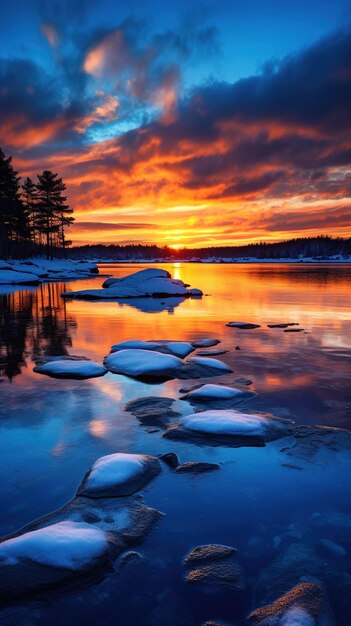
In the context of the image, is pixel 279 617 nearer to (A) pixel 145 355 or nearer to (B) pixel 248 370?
(B) pixel 248 370

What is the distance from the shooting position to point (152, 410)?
5555 millimetres

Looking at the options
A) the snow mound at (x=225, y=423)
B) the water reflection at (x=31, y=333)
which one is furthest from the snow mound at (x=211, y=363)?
the water reflection at (x=31, y=333)

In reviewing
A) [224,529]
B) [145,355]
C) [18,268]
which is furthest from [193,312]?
[18,268]

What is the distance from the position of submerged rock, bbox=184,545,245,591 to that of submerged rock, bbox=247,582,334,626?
0.72ft

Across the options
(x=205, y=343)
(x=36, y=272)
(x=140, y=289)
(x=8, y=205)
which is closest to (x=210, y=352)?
(x=205, y=343)

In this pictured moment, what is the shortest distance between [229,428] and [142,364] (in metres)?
3.28

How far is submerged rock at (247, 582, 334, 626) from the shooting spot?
7.34 feet

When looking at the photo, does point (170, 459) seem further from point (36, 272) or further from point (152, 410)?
point (36, 272)

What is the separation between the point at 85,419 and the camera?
17.2ft

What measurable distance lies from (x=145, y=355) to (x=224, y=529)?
17.7ft

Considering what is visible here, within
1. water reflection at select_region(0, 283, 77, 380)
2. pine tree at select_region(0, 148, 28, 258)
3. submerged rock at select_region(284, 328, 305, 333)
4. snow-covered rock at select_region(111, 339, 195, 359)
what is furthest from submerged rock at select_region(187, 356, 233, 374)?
pine tree at select_region(0, 148, 28, 258)

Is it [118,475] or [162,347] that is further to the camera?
[162,347]

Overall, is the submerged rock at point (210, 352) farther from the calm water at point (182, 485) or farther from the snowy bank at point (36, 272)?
the snowy bank at point (36, 272)

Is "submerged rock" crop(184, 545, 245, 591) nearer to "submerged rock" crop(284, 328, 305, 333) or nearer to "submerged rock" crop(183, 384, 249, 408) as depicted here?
"submerged rock" crop(183, 384, 249, 408)
